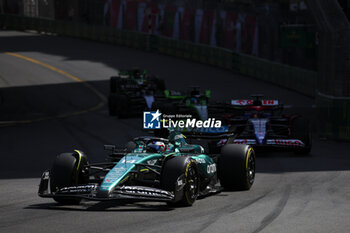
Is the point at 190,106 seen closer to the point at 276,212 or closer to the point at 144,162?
the point at 144,162

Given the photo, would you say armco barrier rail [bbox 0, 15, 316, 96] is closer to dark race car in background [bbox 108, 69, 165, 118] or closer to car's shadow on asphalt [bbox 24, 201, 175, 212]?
dark race car in background [bbox 108, 69, 165, 118]

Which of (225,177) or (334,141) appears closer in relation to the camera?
(225,177)

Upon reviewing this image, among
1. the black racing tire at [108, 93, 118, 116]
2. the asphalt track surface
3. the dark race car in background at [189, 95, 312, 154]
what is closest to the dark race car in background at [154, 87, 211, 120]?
the asphalt track surface

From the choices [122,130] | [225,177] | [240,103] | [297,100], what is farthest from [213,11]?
[225,177]

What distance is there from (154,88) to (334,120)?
8.87m

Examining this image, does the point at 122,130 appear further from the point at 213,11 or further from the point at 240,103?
the point at 213,11

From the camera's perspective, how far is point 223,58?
4569cm

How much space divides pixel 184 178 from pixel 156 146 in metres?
1.37

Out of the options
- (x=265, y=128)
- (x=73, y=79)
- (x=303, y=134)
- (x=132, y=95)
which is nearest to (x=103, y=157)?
(x=265, y=128)

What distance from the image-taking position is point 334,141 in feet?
71.8

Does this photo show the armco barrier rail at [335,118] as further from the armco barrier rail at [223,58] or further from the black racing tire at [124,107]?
the black racing tire at [124,107]

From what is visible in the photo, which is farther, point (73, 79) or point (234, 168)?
point (73, 79)

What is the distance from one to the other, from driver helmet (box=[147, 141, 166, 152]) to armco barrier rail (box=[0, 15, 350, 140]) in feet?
34.1

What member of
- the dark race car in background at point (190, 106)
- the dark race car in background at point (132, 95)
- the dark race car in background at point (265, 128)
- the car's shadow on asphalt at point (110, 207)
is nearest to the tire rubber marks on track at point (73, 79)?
the dark race car in background at point (132, 95)
